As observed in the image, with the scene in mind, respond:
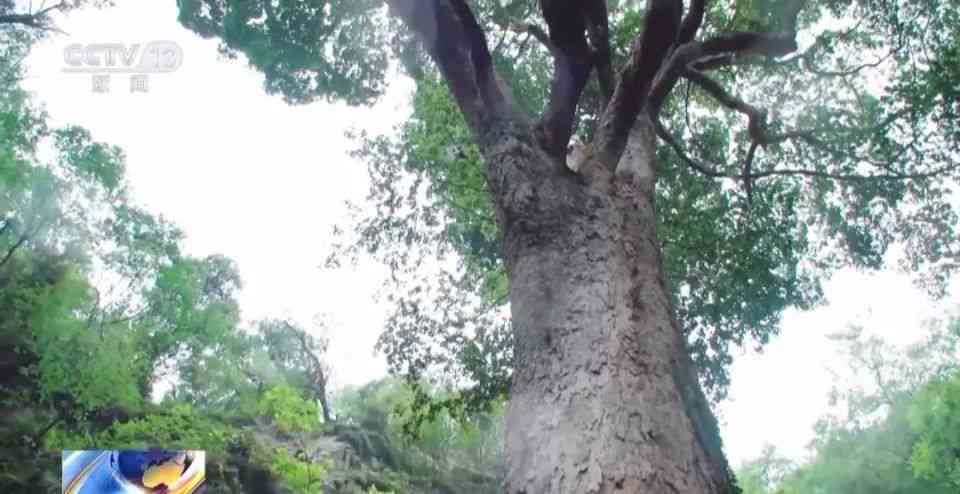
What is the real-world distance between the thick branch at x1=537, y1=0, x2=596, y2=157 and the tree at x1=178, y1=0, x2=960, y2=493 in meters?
0.01

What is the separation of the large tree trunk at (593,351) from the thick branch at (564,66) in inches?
8.8

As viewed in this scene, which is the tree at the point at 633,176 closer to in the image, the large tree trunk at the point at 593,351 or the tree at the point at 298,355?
the large tree trunk at the point at 593,351

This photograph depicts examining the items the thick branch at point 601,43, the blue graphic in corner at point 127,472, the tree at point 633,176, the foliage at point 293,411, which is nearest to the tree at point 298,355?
the foliage at point 293,411

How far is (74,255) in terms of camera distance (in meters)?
16.3

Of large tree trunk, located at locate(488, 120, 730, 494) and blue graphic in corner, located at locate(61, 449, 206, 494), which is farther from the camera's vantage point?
blue graphic in corner, located at locate(61, 449, 206, 494)

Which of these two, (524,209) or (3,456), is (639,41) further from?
(3,456)

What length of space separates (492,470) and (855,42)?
2360 centimetres

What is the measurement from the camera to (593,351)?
2787mm

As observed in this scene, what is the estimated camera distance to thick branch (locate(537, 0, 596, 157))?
350cm

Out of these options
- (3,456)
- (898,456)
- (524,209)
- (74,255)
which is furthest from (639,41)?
(898,456)

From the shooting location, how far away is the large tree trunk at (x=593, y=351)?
2297mm

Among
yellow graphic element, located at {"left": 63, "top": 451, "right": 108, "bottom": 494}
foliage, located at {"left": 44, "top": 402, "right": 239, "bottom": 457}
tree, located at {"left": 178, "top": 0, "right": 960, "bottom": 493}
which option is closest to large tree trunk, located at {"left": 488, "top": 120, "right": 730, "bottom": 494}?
tree, located at {"left": 178, "top": 0, "right": 960, "bottom": 493}

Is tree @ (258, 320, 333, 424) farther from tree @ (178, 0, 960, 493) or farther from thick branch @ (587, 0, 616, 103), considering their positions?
thick branch @ (587, 0, 616, 103)

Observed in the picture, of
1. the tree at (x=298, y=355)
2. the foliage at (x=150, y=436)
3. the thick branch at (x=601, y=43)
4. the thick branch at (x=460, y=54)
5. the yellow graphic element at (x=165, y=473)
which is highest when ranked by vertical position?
the tree at (x=298, y=355)
